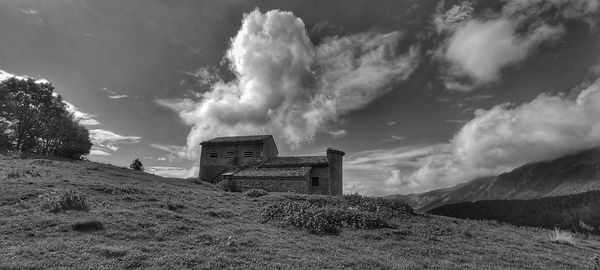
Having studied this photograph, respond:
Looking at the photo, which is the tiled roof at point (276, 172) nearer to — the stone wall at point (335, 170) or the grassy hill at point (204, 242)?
the stone wall at point (335, 170)

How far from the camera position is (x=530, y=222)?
202 feet

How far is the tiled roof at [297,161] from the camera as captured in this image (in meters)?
44.4

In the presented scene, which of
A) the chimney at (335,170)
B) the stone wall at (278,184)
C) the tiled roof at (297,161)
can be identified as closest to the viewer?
the stone wall at (278,184)

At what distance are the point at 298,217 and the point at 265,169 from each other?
28471 mm

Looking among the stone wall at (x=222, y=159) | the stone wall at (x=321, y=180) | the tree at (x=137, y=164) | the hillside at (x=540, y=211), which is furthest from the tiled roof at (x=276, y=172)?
the hillside at (x=540, y=211)

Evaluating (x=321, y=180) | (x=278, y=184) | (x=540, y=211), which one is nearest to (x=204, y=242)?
(x=278, y=184)

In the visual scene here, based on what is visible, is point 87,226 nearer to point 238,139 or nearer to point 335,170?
point 335,170

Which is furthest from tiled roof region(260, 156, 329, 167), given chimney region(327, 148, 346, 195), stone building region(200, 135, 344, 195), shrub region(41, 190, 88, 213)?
shrub region(41, 190, 88, 213)

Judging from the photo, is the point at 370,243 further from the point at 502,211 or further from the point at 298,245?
the point at 502,211

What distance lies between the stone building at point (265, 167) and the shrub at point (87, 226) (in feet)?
73.1

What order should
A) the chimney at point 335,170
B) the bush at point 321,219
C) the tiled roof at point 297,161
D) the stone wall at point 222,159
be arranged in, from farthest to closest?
the stone wall at point 222,159, the chimney at point 335,170, the tiled roof at point 297,161, the bush at point 321,219

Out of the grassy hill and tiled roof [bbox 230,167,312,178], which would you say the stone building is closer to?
tiled roof [bbox 230,167,312,178]

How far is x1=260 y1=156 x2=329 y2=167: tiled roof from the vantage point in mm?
44378

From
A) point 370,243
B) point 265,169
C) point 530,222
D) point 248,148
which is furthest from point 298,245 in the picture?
point 530,222
